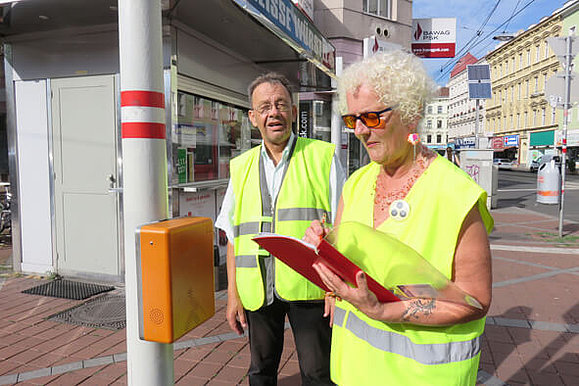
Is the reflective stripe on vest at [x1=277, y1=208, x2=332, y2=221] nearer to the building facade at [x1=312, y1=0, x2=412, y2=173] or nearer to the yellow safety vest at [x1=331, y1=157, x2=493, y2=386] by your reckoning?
the yellow safety vest at [x1=331, y1=157, x2=493, y2=386]

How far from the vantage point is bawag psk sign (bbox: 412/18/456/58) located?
539 inches

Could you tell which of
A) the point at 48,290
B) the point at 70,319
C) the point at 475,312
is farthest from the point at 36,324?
the point at 475,312

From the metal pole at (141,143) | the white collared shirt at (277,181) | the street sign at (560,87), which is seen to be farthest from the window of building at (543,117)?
the metal pole at (141,143)

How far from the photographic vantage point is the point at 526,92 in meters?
45.4

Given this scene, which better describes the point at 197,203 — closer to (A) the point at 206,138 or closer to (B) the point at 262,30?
(A) the point at 206,138

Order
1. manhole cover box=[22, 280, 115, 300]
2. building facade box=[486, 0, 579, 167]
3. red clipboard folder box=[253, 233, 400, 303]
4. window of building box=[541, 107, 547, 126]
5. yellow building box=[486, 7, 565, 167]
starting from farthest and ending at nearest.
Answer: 1. window of building box=[541, 107, 547, 126]
2. yellow building box=[486, 7, 565, 167]
3. building facade box=[486, 0, 579, 167]
4. manhole cover box=[22, 280, 115, 300]
5. red clipboard folder box=[253, 233, 400, 303]

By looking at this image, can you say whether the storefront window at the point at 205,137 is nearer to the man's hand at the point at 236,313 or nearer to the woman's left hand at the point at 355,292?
the man's hand at the point at 236,313

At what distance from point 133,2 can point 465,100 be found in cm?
7125

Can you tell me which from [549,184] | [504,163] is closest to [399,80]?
[549,184]

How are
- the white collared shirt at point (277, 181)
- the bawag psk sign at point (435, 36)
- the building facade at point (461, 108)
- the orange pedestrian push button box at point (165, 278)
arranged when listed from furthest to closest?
the building facade at point (461, 108), the bawag psk sign at point (435, 36), the white collared shirt at point (277, 181), the orange pedestrian push button box at point (165, 278)

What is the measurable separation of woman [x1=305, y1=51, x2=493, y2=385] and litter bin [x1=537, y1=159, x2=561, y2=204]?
12645 mm

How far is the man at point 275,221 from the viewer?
2162mm

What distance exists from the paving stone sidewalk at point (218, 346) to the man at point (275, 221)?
100cm

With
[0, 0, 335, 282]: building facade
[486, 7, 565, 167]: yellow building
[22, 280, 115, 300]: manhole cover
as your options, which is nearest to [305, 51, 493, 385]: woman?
[0, 0, 335, 282]: building facade
